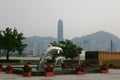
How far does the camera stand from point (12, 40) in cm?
6631

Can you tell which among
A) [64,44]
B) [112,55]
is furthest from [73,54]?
[112,55]

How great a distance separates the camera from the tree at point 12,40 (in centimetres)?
6606

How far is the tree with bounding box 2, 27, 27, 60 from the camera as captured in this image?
6606 cm

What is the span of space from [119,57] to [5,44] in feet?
A: 87.3

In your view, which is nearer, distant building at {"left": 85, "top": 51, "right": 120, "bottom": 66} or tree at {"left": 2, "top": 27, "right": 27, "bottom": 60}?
distant building at {"left": 85, "top": 51, "right": 120, "bottom": 66}

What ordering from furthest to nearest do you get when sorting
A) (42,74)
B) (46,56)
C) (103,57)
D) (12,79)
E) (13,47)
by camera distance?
(13,47) < (103,57) < (46,56) < (42,74) < (12,79)

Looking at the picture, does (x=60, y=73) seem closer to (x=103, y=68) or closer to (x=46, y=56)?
(x=46, y=56)

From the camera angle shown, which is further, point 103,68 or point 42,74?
point 103,68

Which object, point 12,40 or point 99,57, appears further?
point 12,40

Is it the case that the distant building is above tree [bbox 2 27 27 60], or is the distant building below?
below

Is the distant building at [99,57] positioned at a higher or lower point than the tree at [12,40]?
lower

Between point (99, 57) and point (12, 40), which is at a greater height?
point (12, 40)

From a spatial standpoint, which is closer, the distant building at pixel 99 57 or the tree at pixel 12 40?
the distant building at pixel 99 57

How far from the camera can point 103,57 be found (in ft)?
204
